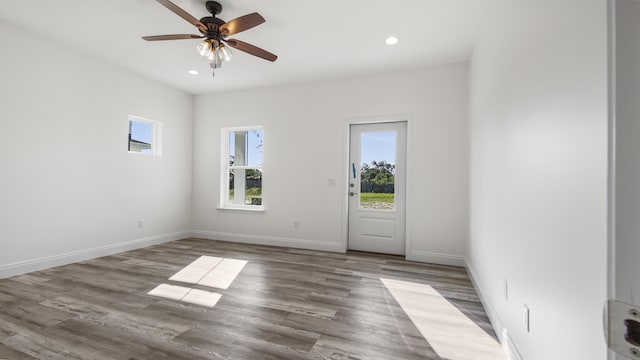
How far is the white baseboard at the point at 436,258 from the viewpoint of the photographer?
3.80 metres

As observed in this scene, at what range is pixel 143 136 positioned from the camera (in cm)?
466

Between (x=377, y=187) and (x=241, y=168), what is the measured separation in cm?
258

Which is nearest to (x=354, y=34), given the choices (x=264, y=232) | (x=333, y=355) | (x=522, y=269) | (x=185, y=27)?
(x=185, y=27)

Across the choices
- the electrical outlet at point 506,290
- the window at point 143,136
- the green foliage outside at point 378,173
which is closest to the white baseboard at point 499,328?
the electrical outlet at point 506,290

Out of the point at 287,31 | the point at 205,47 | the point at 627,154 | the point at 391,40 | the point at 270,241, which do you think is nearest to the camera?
the point at 627,154

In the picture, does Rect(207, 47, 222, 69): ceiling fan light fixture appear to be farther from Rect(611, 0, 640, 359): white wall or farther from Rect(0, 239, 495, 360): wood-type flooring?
Rect(611, 0, 640, 359): white wall

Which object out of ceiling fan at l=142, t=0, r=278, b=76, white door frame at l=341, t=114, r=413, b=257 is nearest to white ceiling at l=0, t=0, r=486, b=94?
ceiling fan at l=142, t=0, r=278, b=76

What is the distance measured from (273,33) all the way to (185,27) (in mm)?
954

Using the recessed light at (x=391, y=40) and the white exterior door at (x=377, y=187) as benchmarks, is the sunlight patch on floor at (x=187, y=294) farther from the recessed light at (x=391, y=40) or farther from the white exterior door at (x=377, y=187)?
the recessed light at (x=391, y=40)

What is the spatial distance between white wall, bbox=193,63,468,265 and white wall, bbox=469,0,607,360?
1572 millimetres

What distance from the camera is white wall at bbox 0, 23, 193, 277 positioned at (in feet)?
10.2

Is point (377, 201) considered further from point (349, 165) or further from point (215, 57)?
point (215, 57)

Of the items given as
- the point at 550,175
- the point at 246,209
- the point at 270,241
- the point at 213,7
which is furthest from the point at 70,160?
the point at 550,175

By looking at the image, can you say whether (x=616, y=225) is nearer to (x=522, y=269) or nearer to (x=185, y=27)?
(x=522, y=269)
